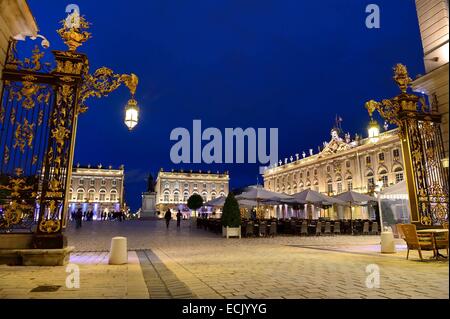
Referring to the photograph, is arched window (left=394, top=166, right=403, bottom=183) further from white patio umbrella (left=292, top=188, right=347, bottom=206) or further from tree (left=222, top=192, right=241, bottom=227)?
tree (left=222, top=192, right=241, bottom=227)

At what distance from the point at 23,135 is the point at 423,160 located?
10.5 m

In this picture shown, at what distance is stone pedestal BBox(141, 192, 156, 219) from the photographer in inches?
2024

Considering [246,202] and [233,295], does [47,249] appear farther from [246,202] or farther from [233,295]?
[246,202]

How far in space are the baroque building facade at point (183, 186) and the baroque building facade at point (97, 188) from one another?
10.9 m

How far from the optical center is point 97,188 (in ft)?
278

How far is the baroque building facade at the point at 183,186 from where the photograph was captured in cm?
8956

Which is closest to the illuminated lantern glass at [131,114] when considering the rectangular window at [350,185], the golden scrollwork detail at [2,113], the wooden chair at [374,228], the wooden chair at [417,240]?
the golden scrollwork detail at [2,113]

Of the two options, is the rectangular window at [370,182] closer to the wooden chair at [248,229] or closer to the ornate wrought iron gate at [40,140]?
the wooden chair at [248,229]

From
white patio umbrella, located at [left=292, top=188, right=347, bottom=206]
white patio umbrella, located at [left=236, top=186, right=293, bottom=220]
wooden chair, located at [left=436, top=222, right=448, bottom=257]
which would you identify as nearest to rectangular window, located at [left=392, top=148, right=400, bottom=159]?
white patio umbrella, located at [left=292, top=188, right=347, bottom=206]

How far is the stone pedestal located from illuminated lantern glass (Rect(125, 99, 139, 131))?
4404 cm

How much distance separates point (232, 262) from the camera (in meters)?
7.84

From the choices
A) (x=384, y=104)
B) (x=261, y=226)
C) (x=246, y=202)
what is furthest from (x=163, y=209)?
(x=384, y=104)

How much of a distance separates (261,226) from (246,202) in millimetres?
7640
